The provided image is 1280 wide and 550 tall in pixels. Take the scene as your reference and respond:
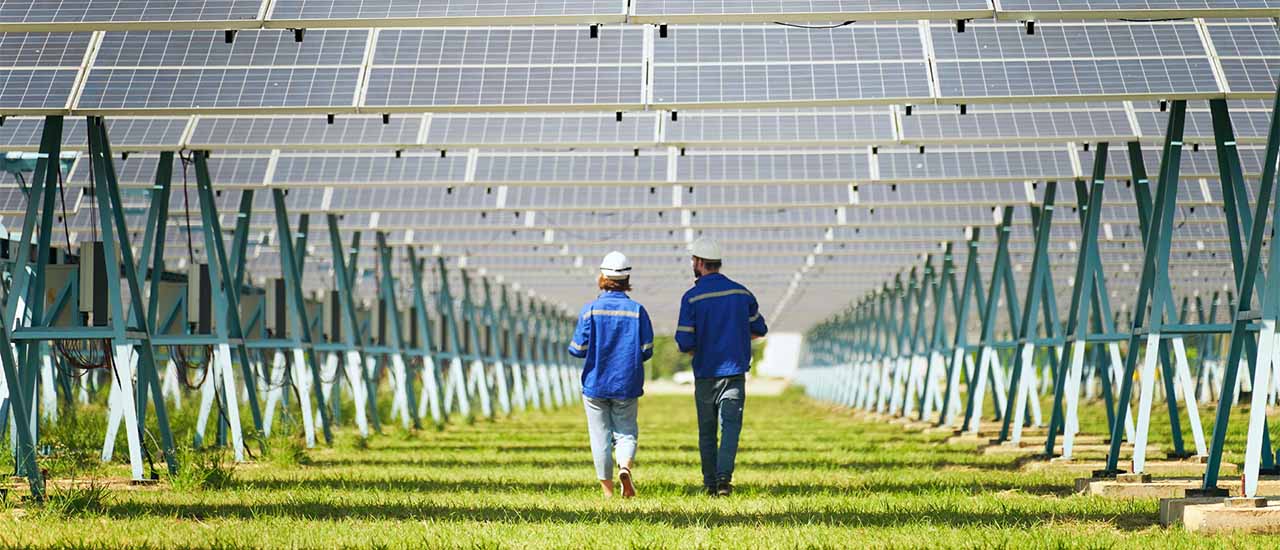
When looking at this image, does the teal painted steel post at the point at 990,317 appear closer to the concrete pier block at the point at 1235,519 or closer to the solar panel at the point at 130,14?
the concrete pier block at the point at 1235,519

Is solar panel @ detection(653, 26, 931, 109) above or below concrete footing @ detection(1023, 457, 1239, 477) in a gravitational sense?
above

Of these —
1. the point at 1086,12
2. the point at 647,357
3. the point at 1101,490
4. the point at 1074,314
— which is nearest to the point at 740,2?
the point at 1086,12

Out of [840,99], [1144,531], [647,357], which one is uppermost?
[840,99]

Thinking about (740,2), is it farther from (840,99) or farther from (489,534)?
(489,534)

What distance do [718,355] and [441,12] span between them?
11.3 ft

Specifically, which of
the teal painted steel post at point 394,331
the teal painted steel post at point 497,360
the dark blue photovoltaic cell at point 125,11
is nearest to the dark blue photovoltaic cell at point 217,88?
the dark blue photovoltaic cell at point 125,11

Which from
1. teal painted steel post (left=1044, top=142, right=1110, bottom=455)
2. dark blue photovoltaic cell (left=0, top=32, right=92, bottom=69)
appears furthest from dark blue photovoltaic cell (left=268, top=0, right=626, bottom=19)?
teal painted steel post (left=1044, top=142, right=1110, bottom=455)

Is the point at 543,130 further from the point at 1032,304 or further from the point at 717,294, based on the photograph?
the point at 1032,304

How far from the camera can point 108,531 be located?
9.16m

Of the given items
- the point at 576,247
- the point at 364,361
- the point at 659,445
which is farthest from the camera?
the point at 576,247

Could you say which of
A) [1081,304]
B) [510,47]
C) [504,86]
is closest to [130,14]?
[504,86]

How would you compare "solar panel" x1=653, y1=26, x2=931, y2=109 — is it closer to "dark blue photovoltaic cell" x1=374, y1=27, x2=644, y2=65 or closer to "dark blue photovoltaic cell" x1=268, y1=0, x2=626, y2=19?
"dark blue photovoltaic cell" x1=374, y1=27, x2=644, y2=65

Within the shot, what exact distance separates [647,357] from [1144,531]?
12.6 ft

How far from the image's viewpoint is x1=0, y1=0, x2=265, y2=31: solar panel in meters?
10.4
